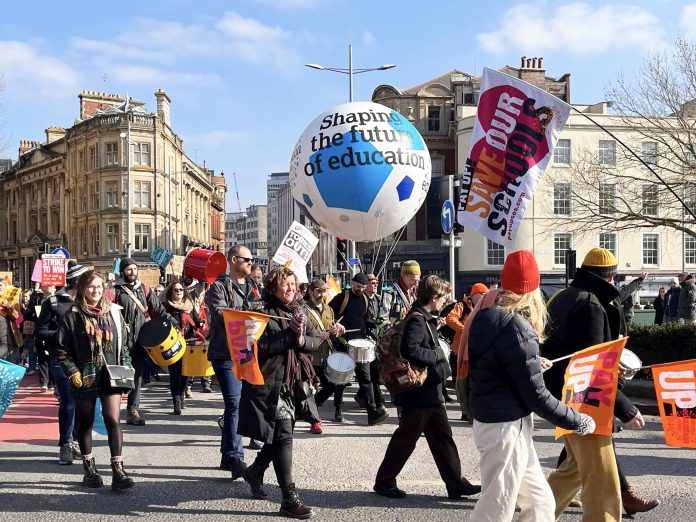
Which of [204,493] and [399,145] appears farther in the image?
[399,145]

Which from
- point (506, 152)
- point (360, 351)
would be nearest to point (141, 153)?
point (506, 152)

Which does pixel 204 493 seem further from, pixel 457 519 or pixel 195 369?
pixel 195 369

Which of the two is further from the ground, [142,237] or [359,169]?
[142,237]

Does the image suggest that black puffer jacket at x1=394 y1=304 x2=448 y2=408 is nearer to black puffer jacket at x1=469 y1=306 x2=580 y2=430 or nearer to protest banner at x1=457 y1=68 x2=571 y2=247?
black puffer jacket at x1=469 y1=306 x2=580 y2=430

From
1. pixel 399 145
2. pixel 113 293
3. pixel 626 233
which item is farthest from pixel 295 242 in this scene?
pixel 626 233

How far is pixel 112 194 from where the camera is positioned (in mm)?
58000

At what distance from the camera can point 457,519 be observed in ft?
17.2

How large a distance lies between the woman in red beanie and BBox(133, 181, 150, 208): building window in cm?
5583

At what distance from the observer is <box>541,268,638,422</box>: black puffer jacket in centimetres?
479

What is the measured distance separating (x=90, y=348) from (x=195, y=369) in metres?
4.09

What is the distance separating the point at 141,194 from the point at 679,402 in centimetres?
5615

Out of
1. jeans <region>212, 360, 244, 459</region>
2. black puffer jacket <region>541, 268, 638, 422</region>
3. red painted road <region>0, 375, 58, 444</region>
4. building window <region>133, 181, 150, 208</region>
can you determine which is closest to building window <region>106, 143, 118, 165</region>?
building window <region>133, 181, 150, 208</region>

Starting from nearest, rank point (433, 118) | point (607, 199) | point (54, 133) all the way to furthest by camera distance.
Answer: point (607, 199), point (433, 118), point (54, 133)

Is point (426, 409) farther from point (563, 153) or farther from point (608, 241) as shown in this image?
point (608, 241)
